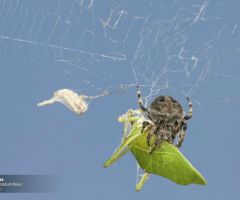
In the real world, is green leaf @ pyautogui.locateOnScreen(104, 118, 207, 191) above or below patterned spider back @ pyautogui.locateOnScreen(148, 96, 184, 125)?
below

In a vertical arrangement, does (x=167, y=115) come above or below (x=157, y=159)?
above

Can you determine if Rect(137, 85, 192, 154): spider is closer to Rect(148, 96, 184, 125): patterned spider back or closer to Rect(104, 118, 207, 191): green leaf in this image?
Rect(148, 96, 184, 125): patterned spider back

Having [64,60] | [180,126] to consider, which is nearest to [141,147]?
[180,126]

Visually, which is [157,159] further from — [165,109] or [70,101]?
[165,109]

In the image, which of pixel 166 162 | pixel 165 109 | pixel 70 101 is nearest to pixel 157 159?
pixel 166 162

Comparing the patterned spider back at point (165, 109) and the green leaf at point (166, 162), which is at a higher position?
the patterned spider back at point (165, 109)

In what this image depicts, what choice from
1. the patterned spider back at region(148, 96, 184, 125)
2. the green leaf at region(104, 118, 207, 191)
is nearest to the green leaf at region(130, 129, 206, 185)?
the green leaf at region(104, 118, 207, 191)

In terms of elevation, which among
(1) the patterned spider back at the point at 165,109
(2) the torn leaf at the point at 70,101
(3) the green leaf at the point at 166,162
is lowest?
(3) the green leaf at the point at 166,162

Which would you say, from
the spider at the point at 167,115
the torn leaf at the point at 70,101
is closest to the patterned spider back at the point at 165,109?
the spider at the point at 167,115

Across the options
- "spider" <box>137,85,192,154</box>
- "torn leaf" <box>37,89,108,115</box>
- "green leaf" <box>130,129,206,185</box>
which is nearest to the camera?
"green leaf" <box>130,129,206,185</box>

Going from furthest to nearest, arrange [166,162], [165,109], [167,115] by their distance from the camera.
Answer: [167,115] < [165,109] < [166,162]

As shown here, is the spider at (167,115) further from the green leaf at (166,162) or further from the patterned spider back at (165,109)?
the green leaf at (166,162)
